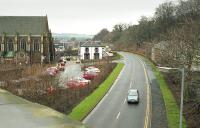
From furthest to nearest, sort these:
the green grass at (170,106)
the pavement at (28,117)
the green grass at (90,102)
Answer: the green grass at (90,102), the green grass at (170,106), the pavement at (28,117)

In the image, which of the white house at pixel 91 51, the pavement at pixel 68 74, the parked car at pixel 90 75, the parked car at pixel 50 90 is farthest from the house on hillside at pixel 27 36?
the parked car at pixel 50 90

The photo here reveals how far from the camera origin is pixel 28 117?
3.65m

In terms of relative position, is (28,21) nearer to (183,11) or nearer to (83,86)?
(183,11)

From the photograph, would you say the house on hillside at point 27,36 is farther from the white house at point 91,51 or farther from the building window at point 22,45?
the white house at point 91,51

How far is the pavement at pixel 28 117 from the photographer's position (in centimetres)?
351

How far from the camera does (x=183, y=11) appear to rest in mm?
128125

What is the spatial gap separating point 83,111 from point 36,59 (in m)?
74.8

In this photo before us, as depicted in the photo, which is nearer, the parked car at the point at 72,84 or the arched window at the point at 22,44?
the parked car at the point at 72,84

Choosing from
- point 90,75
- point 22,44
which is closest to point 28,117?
point 90,75

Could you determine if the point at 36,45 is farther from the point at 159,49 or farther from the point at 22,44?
the point at 159,49

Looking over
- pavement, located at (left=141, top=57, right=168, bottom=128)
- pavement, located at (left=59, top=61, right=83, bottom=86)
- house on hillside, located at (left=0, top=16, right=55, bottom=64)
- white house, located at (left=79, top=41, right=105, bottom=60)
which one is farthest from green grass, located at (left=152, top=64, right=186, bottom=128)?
white house, located at (left=79, top=41, right=105, bottom=60)

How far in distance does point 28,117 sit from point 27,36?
113457 mm

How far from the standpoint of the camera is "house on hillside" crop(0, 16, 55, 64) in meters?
114

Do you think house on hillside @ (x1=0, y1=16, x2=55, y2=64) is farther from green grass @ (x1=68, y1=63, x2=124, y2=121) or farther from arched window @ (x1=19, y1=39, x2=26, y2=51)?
green grass @ (x1=68, y1=63, x2=124, y2=121)
